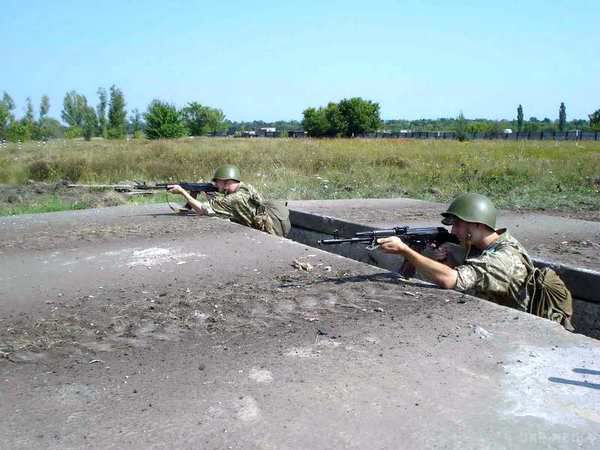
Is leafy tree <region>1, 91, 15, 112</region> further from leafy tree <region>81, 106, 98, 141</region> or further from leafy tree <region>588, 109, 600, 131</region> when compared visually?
leafy tree <region>588, 109, 600, 131</region>

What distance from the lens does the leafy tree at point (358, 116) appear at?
8144cm

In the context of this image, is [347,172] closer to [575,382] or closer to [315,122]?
[575,382]

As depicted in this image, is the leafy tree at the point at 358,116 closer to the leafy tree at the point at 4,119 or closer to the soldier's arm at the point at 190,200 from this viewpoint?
the leafy tree at the point at 4,119

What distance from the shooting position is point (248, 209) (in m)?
8.27

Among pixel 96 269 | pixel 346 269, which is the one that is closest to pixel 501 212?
pixel 346 269

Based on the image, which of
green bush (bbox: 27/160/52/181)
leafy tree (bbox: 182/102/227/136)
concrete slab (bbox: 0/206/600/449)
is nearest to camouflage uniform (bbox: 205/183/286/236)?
concrete slab (bbox: 0/206/600/449)

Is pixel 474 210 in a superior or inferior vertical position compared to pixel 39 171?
superior

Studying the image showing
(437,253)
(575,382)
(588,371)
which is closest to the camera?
(575,382)

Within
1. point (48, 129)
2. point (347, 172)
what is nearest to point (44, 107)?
point (48, 129)

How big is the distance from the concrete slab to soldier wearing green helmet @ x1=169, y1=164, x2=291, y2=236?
212cm

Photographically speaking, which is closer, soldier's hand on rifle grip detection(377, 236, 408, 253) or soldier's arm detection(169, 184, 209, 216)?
soldier's hand on rifle grip detection(377, 236, 408, 253)

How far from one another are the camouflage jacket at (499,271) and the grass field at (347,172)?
716cm

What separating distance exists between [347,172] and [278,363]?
14.4m

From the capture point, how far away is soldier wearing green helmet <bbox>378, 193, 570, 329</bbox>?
4312mm
